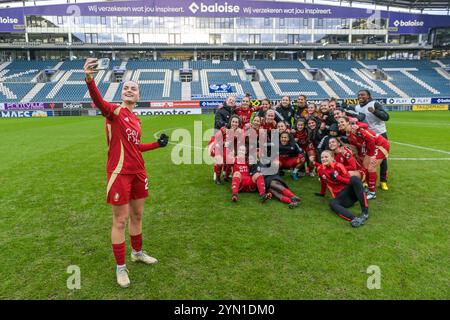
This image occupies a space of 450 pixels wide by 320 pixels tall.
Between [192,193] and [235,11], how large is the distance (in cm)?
4224

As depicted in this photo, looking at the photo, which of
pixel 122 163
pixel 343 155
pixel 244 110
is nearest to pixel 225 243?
pixel 122 163

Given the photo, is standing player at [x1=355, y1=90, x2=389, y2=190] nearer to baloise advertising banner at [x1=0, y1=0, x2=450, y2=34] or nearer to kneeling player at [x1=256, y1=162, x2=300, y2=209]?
kneeling player at [x1=256, y1=162, x2=300, y2=209]

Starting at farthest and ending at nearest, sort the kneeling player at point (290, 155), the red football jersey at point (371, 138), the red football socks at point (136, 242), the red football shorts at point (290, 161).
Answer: the red football shorts at point (290, 161) < the kneeling player at point (290, 155) < the red football jersey at point (371, 138) < the red football socks at point (136, 242)

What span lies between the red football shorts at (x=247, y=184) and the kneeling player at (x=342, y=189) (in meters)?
1.48

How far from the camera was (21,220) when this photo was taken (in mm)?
5402

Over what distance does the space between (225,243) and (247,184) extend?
2445 mm

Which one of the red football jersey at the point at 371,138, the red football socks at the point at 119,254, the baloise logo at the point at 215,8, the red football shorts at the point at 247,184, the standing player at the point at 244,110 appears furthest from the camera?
the baloise logo at the point at 215,8

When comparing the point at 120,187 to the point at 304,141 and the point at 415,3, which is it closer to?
the point at 304,141

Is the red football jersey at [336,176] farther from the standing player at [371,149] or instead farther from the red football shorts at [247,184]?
the red football shorts at [247,184]

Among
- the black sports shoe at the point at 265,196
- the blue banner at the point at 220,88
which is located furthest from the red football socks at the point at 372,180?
the blue banner at the point at 220,88

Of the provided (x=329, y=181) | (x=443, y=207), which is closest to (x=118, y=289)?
(x=329, y=181)

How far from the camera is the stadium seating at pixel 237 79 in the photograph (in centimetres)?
3794
